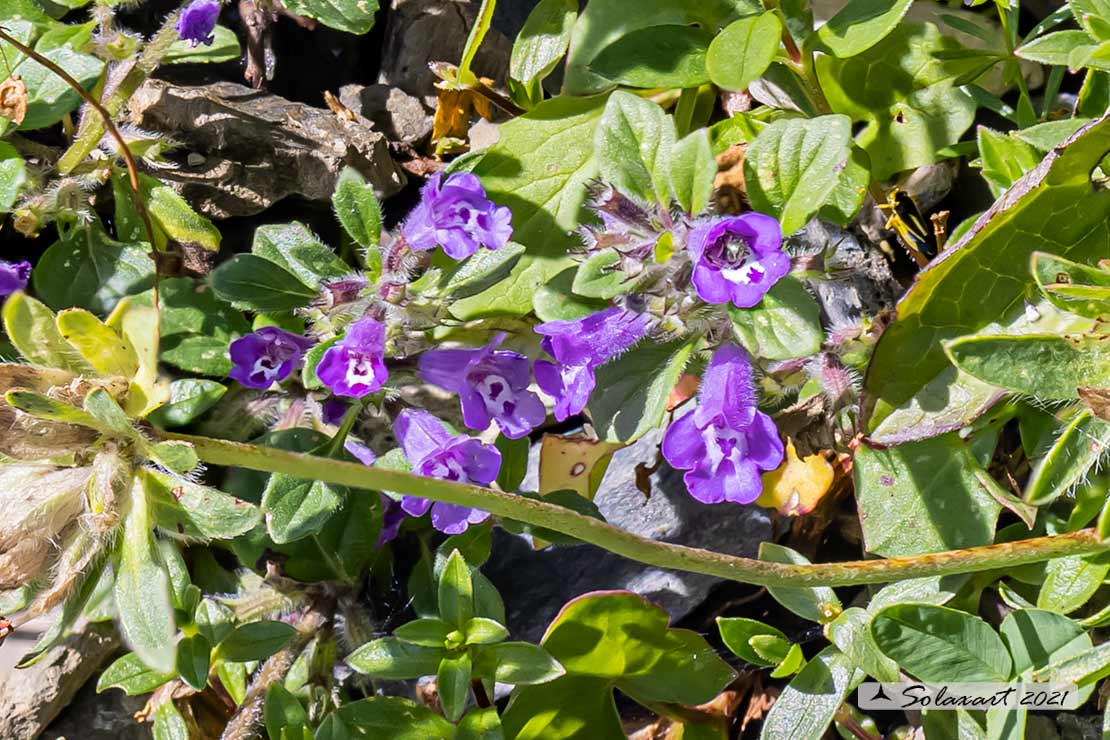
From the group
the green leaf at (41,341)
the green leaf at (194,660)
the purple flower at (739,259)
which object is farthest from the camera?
the green leaf at (194,660)

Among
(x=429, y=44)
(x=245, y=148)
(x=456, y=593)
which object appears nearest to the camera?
(x=456, y=593)

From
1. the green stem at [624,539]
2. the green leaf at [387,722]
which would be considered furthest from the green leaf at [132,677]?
the green stem at [624,539]

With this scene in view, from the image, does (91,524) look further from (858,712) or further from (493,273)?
(858,712)

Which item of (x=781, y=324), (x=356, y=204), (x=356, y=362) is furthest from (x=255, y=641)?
(x=781, y=324)

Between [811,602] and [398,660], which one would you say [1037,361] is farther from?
[398,660]

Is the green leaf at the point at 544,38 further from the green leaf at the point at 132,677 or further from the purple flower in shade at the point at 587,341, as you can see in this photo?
the green leaf at the point at 132,677

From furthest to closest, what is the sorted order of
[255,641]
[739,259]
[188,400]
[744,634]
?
[188,400]
[255,641]
[744,634]
[739,259]
